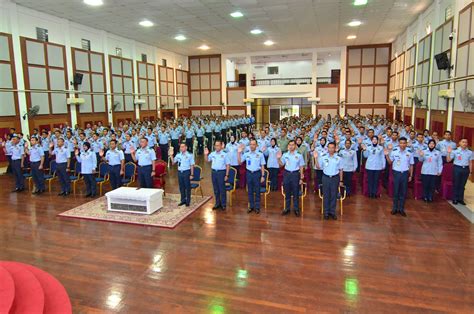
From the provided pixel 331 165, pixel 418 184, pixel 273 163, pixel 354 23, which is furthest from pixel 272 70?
pixel 331 165

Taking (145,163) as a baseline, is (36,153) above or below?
above

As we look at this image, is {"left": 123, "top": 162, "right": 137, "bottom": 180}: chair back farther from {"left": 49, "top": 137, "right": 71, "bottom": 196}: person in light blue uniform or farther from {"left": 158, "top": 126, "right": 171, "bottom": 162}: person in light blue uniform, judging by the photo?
{"left": 158, "top": 126, "right": 171, "bottom": 162}: person in light blue uniform

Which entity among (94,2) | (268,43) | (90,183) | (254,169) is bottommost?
(90,183)

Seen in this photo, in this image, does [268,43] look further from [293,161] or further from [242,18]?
[293,161]

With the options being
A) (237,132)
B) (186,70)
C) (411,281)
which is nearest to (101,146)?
(411,281)

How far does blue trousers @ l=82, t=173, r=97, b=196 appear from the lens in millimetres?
8312

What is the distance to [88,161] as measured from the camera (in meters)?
8.05

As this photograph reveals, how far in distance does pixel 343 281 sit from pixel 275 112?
81.1 feet

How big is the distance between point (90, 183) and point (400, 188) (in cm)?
716

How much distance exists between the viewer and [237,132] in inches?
770

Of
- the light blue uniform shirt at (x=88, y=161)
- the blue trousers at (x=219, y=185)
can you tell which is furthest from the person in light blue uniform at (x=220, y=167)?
the light blue uniform shirt at (x=88, y=161)

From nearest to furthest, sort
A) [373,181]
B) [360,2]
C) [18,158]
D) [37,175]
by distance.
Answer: [373,181] → [37,175] → [18,158] → [360,2]

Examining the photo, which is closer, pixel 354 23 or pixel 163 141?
pixel 163 141

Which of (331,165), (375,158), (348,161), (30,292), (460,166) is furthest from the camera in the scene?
(348,161)
